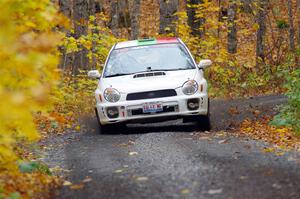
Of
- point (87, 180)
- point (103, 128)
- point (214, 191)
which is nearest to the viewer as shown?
point (214, 191)

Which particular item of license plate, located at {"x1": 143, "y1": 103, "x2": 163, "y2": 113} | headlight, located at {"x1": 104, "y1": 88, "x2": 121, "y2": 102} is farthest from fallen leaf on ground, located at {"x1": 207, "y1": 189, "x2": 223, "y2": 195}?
headlight, located at {"x1": 104, "y1": 88, "x2": 121, "y2": 102}

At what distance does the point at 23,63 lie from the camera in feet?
13.7

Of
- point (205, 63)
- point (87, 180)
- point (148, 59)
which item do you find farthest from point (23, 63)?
point (148, 59)

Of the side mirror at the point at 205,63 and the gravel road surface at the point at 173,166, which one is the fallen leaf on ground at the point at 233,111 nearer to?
the side mirror at the point at 205,63

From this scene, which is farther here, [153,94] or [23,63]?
[153,94]

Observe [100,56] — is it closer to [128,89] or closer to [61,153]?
[128,89]

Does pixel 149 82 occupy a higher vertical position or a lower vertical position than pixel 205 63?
lower

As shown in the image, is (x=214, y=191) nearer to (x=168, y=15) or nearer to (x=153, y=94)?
(x=153, y=94)

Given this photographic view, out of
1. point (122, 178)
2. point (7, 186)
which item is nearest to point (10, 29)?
point (7, 186)

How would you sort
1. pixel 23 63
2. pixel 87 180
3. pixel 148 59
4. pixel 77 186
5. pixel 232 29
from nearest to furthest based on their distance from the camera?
pixel 23 63 < pixel 77 186 < pixel 87 180 < pixel 148 59 < pixel 232 29

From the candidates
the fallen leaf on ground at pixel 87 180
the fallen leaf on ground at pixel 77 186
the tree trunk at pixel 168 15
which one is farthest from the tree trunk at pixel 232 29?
the fallen leaf on ground at pixel 77 186

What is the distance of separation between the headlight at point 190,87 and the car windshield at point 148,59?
29.4 inches

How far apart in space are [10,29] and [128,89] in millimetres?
7419

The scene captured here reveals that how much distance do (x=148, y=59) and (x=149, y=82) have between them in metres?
1.15
